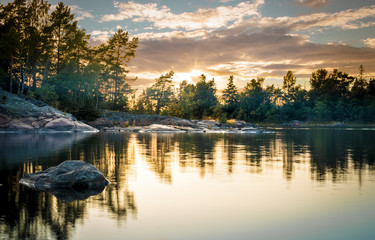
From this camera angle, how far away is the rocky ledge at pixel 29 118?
35.8 meters

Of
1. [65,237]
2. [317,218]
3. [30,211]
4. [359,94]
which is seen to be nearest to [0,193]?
[30,211]

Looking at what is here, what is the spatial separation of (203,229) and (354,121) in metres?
119

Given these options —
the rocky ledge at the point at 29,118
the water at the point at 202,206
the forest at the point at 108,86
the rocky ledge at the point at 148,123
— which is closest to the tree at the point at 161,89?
the forest at the point at 108,86

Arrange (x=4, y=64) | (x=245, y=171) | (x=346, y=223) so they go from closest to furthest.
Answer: (x=346, y=223) < (x=245, y=171) < (x=4, y=64)

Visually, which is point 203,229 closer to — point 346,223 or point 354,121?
point 346,223

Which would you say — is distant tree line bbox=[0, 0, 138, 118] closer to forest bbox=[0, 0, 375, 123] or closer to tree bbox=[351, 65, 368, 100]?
forest bbox=[0, 0, 375, 123]

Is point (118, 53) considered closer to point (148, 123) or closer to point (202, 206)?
point (148, 123)

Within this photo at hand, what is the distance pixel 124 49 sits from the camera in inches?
2689

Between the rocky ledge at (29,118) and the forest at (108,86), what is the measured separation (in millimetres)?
5990

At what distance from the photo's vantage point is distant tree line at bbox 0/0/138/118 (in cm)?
4562

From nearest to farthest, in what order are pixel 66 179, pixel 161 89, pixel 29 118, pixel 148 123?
1. pixel 66 179
2. pixel 29 118
3. pixel 148 123
4. pixel 161 89

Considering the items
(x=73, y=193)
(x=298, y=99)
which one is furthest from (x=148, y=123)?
(x=298, y=99)

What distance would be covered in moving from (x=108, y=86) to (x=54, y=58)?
1997 centimetres

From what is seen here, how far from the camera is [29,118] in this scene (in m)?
36.8
